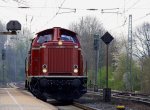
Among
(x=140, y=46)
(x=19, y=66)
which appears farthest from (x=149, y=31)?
(x=19, y=66)

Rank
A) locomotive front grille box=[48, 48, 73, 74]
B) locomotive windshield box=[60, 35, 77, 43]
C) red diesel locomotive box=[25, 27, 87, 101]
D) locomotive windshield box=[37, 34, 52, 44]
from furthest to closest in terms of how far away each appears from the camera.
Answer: locomotive windshield box=[60, 35, 77, 43] → locomotive windshield box=[37, 34, 52, 44] → locomotive front grille box=[48, 48, 73, 74] → red diesel locomotive box=[25, 27, 87, 101]

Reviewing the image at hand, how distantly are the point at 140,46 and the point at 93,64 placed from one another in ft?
31.9

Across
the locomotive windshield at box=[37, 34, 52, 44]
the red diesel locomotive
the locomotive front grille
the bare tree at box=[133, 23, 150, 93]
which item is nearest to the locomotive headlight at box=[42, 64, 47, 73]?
the red diesel locomotive

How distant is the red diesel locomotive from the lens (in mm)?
23391

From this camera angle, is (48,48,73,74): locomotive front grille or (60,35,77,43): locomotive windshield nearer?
(48,48,73,74): locomotive front grille

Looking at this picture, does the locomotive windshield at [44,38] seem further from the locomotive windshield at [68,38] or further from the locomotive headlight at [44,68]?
the locomotive headlight at [44,68]

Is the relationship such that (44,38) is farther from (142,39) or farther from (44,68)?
(142,39)

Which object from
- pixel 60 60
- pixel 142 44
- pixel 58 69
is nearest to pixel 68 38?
pixel 60 60

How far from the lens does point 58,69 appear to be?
78.1ft

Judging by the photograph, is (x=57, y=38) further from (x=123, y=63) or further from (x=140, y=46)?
(x=140, y=46)

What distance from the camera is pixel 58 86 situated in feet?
76.7

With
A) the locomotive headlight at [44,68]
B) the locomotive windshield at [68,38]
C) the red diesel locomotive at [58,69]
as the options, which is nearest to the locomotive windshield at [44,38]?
the red diesel locomotive at [58,69]

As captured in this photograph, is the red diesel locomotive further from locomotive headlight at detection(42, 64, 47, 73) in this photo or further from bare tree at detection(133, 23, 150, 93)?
bare tree at detection(133, 23, 150, 93)

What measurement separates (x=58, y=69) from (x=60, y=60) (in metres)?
0.54
